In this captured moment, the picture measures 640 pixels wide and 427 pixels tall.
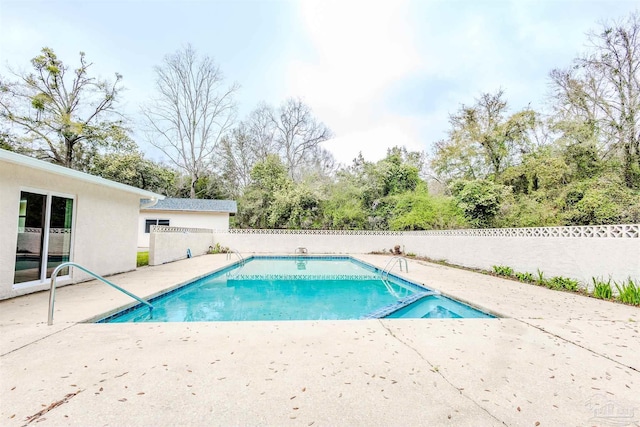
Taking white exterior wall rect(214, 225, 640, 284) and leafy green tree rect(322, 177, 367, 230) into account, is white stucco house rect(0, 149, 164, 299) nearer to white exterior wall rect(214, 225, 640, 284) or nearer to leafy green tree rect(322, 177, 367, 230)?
white exterior wall rect(214, 225, 640, 284)

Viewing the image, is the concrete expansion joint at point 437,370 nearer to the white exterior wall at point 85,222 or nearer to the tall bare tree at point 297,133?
the white exterior wall at point 85,222

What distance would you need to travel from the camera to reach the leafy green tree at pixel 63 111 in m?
15.7

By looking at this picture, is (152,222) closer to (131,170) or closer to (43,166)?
(131,170)

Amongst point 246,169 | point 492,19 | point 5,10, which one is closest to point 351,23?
point 492,19

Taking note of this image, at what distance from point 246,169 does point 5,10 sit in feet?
50.6

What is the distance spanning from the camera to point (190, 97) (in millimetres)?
22734

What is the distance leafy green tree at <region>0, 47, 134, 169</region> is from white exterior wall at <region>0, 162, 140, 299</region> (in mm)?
13045

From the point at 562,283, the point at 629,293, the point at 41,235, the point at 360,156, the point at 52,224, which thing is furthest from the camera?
the point at 360,156

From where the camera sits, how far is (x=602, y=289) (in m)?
5.47

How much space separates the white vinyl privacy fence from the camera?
5523 mm

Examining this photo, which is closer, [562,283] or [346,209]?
[562,283]

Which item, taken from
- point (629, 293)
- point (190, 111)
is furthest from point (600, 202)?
point (190, 111)

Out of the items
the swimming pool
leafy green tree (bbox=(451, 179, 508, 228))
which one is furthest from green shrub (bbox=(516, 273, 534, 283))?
leafy green tree (bbox=(451, 179, 508, 228))

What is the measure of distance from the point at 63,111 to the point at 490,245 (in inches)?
888
